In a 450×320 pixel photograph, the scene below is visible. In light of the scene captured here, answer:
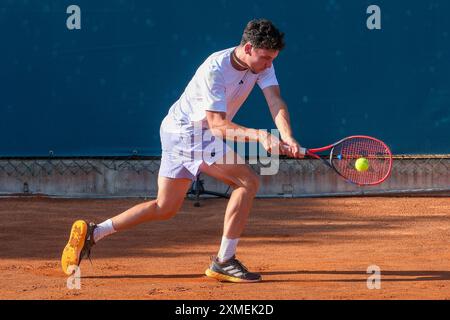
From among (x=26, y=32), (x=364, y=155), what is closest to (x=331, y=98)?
(x=26, y=32)

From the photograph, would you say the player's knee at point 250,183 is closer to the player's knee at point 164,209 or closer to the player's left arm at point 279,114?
the player's left arm at point 279,114

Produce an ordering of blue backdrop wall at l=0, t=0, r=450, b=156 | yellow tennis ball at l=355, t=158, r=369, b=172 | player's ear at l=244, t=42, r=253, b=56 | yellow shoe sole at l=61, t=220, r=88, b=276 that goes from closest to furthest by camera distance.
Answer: player's ear at l=244, t=42, r=253, b=56 → yellow shoe sole at l=61, t=220, r=88, b=276 → yellow tennis ball at l=355, t=158, r=369, b=172 → blue backdrop wall at l=0, t=0, r=450, b=156

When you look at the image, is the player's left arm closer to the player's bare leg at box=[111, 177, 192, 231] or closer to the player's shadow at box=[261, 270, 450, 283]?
the player's bare leg at box=[111, 177, 192, 231]

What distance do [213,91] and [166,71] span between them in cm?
427

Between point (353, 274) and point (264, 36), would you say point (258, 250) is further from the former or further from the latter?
point (264, 36)

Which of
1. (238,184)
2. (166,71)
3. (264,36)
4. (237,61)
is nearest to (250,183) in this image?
(238,184)

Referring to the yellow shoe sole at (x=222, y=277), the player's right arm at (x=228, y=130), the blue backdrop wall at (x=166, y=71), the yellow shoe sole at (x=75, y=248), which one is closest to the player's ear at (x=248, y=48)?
the player's right arm at (x=228, y=130)

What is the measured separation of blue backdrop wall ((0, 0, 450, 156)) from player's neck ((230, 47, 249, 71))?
4.03 m

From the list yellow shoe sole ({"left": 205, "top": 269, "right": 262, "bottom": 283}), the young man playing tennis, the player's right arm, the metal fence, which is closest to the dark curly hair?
the young man playing tennis

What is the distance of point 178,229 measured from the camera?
320 inches

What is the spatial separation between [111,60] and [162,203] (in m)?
4.14

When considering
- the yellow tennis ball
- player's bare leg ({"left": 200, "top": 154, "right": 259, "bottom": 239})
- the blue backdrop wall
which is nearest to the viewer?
player's bare leg ({"left": 200, "top": 154, "right": 259, "bottom": 239})

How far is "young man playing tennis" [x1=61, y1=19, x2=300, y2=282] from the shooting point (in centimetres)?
548

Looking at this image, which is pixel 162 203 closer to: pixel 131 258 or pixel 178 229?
pixel 131 258
